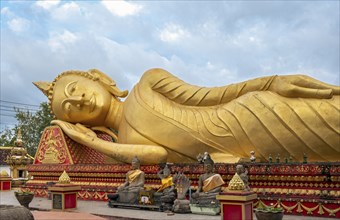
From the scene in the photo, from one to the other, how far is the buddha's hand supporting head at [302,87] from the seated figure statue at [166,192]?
10.6 feet

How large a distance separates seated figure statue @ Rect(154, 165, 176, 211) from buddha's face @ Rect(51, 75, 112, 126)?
3566 millimetres

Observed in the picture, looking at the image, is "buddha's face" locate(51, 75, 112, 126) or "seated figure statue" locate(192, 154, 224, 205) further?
"buddha's face" locate(51, 75, 112, 126)

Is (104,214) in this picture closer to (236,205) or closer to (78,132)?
(236,205)

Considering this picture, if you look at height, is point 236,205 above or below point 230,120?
below

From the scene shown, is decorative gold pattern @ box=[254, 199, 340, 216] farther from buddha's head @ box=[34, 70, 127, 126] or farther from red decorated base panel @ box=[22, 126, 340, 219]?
buddha's head @ box=[34, 70, 127, 126]

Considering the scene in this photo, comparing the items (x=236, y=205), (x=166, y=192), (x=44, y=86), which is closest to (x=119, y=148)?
(x=166, y=192)

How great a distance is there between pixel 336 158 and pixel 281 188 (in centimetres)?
178

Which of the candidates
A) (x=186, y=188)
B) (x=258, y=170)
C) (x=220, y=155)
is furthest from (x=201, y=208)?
(x=220, y=155)

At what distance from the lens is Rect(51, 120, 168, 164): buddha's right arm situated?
32.0 feet

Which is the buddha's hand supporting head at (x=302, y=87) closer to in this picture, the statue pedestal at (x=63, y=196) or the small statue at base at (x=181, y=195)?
the small statue at base at (x=181, y=195)

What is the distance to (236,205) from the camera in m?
6.14

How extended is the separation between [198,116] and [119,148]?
85.9 inches

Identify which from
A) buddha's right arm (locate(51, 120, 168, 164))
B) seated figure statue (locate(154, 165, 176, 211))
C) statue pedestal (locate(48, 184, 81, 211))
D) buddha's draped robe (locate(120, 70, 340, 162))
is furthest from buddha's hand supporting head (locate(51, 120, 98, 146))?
seated figure statue (locate(154, 165, 176, 211))

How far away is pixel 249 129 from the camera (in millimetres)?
9242
